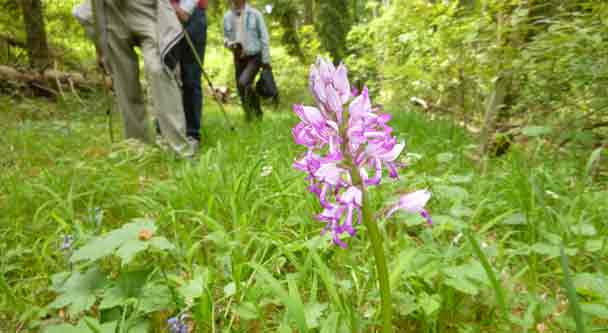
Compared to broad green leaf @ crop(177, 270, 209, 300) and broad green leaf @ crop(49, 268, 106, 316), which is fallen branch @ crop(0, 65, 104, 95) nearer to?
broad green leaf @ crop(49, 268, 106, 316)

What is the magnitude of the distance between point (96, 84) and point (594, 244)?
9444 millimetres

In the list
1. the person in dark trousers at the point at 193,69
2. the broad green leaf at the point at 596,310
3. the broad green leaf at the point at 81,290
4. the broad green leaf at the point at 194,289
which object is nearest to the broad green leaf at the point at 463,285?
the broad green leaf at the point at 596,310

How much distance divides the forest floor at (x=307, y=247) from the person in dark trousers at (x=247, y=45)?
113 inches

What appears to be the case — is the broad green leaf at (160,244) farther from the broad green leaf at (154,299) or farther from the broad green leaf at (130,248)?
the broad green leaf at (154,299)

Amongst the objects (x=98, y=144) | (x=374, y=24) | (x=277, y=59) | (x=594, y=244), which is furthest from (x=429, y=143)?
(x=277, y=59)

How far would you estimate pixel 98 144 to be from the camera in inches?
163

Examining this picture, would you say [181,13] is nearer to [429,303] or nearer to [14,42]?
[429,303]

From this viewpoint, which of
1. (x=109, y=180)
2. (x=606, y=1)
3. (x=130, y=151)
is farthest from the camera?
(x=130, y=151)

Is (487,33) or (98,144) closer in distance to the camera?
(487,33)

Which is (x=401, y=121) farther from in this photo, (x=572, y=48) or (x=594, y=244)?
(x=594, y=244)

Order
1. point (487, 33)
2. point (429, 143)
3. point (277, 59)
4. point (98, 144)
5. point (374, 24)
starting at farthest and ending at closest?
point (277, 59), point (374, 24), point (98, 144), point (429, 143), point (487, 33)

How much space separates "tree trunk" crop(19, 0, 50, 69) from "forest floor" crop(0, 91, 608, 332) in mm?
7205

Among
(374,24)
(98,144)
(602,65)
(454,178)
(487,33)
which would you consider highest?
(374,24)

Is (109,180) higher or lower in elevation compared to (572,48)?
lower
